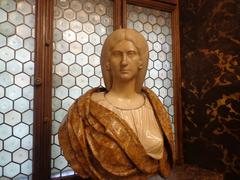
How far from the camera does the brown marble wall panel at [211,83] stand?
1601 millimetres

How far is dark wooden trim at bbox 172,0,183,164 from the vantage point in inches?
74.8

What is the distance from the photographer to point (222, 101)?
1.66m

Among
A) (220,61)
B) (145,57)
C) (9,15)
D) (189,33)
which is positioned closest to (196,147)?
(220,61)

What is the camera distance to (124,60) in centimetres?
106

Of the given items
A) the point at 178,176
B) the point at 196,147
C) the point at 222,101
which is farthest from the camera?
the point at 196,147

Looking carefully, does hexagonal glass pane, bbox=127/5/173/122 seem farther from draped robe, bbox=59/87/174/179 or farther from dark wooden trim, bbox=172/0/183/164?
draped robe, bbox=59/87/174/179

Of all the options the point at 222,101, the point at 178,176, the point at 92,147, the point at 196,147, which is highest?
the point at 222,101

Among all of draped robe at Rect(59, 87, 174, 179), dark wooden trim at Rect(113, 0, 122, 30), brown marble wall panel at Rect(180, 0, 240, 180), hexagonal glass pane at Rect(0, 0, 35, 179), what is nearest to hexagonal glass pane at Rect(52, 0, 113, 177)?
dark wooden trim at Rect(113, 0, 122, 30)

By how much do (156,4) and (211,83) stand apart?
69 cm

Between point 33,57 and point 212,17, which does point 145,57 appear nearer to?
point 33,57

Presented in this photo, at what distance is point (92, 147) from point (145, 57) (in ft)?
1.50

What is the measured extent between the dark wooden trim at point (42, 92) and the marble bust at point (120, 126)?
1.25ft

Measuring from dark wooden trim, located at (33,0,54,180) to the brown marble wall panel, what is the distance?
3.30 feet

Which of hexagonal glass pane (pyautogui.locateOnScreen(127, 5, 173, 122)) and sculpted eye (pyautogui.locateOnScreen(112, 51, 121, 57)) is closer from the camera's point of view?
sculpted eye (pyautogui.locateOnScreen(112, 51, 121, 57))
